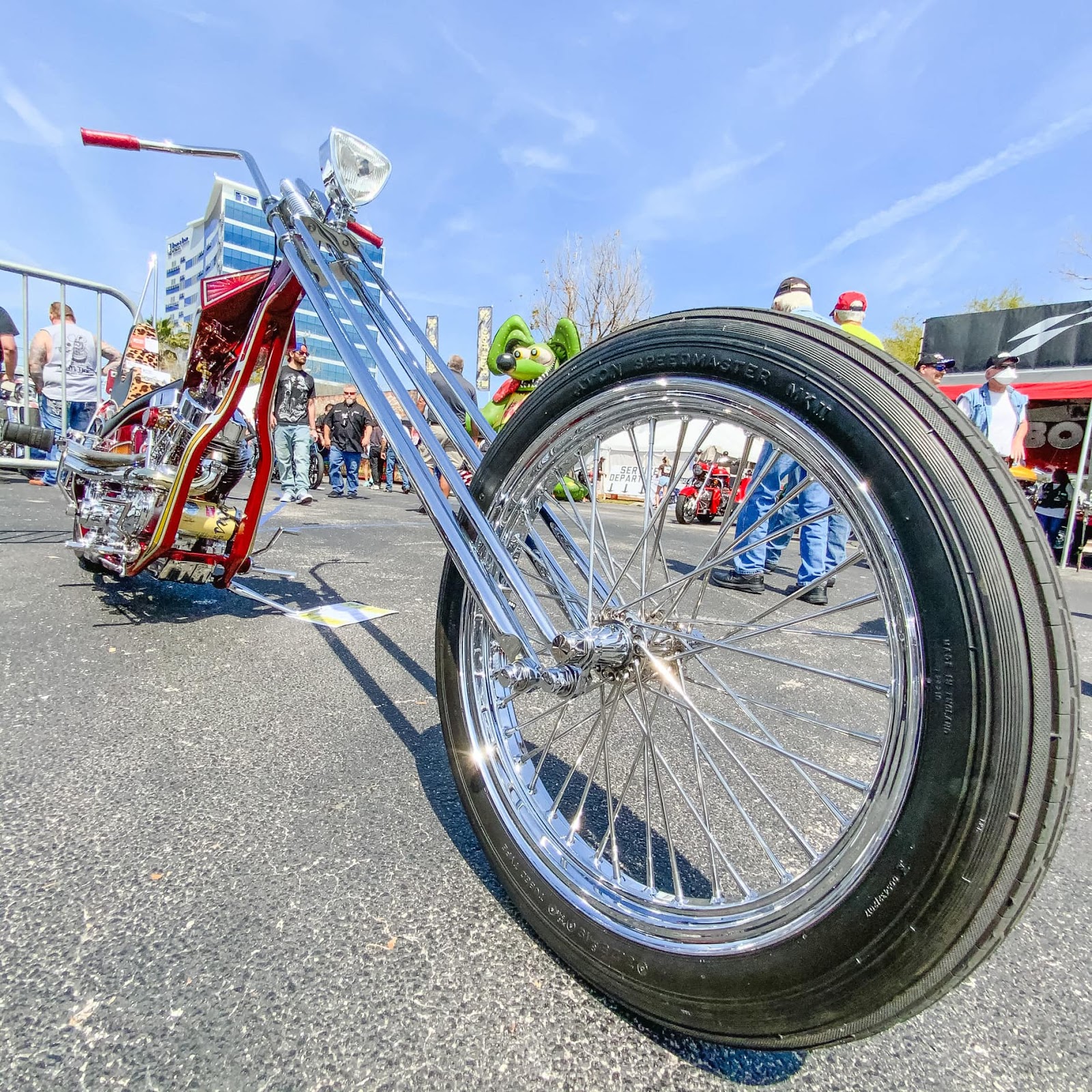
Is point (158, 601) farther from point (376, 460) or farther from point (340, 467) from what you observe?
point (376, 460)

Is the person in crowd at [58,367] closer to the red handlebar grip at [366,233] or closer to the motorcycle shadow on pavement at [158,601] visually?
the motorcycle shadow on pavement at [158,601]

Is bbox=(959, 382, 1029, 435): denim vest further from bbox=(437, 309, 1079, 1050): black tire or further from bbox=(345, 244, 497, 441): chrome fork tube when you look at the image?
bbox=(437, 309, 1079, 1050): black tire

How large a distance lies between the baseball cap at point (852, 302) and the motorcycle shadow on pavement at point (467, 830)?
3.36 metres

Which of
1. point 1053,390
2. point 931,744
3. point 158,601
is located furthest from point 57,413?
point 1053,390

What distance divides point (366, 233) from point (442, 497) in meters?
1.14

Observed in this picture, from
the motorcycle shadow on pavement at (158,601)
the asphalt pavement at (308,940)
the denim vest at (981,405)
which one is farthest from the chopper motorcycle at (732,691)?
the denim vest at (981,405)

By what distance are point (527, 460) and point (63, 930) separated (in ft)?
3.36

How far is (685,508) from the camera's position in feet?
33.4

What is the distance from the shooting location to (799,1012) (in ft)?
2.26

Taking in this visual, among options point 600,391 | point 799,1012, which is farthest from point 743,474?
point 799,1012

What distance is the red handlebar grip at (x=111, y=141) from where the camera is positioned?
1993mm

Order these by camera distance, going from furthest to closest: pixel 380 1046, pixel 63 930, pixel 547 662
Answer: pixel 547 662
pixel 63 930
pixel 380 1046

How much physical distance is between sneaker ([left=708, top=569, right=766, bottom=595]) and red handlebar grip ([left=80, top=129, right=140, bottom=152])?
3.18m

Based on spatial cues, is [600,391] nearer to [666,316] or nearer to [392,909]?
[666,316]
